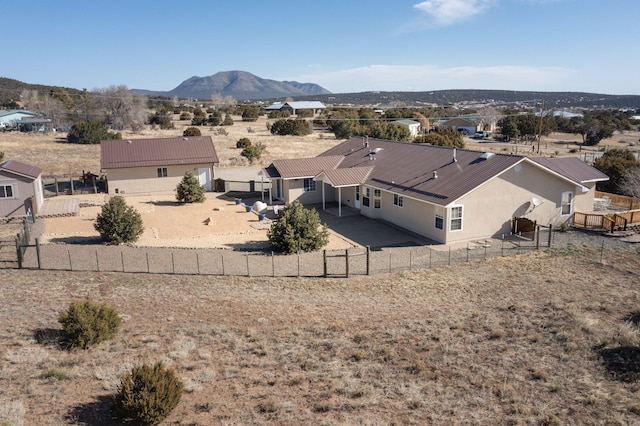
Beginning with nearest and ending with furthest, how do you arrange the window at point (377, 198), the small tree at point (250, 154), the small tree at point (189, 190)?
the window at point (377, 198)
the small tree at point (189, 190)
the small tree at point (250, 154)

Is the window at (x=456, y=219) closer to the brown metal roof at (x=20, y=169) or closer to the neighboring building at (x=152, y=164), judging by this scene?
the neighboring building at (x=152, y=164)

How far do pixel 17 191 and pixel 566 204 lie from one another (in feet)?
103

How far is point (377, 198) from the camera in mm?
31047

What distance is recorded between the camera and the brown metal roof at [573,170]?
29.8 m

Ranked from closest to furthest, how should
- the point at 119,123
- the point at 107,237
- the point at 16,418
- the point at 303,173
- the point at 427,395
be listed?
the point at 16,418 < the point at 427,395 < the point at 107,237 < the point at 303,173 < the point at 119,123

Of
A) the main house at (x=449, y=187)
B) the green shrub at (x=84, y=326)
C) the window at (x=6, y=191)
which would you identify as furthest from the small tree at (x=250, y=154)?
the green shrub at (x=84, y=326)

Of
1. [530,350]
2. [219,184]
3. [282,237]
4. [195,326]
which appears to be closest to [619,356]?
[530,350]

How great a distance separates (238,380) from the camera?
42.1 ft

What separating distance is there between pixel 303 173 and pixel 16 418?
25.3 meters

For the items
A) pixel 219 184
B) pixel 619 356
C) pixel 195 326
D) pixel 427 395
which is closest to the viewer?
pixel 427 395

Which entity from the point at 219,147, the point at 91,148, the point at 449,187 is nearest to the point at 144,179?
the point at 449,187

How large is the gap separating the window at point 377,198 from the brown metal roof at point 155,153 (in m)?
14.7

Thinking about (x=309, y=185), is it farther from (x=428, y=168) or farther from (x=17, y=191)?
(x=17, y=191)

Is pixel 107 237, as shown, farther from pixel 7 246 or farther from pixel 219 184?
pixel 219 184
